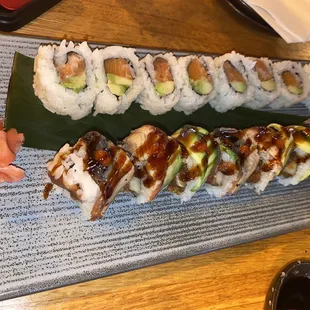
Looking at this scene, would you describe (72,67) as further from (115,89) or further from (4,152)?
(4,152)

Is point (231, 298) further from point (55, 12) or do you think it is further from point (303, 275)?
point (55, 12)

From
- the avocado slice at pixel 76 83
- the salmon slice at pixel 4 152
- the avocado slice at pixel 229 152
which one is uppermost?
the avocado slice at pixel 76 83

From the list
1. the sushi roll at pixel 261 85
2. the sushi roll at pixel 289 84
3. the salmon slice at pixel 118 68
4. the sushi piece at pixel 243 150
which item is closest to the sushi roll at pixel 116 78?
the salmon slice at pixel 118 68

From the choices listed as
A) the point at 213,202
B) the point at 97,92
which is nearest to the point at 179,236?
the point at 213,202

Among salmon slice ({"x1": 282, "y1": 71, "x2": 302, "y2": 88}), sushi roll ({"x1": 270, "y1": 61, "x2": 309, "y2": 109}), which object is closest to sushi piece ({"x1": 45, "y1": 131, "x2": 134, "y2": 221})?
sushi roll ({"x1": 270, "y1": 61, "x2": 309, "y2": 109})

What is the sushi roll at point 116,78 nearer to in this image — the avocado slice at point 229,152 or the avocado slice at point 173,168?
Result: the avocado slice at point 173,168

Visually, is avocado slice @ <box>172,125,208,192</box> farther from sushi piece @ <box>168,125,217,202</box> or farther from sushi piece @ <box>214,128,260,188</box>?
sushi piece @ <box>214,128,260,188</box>
